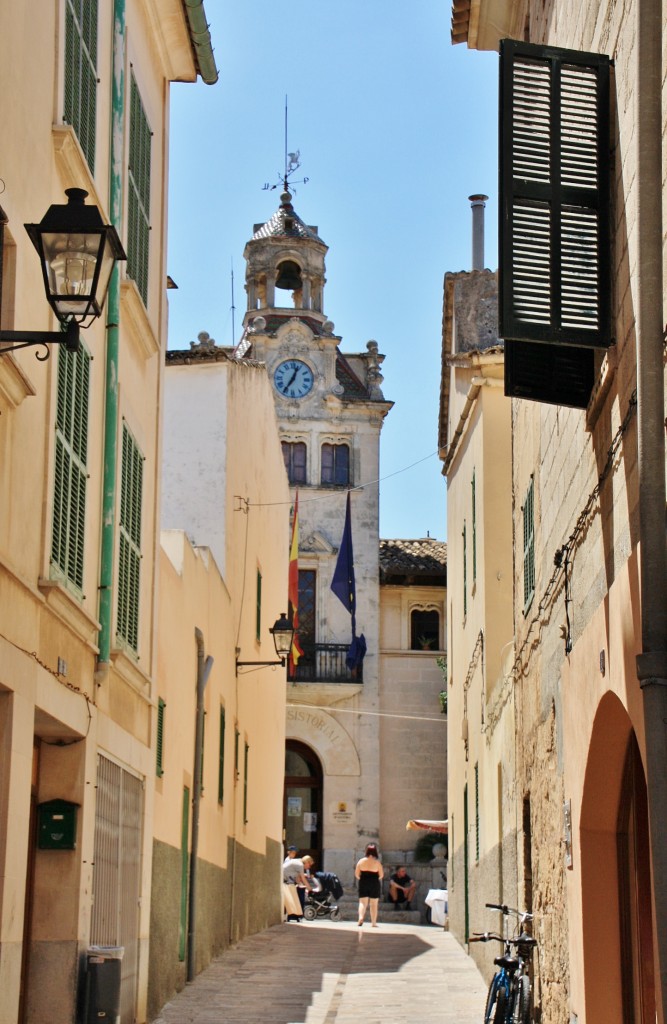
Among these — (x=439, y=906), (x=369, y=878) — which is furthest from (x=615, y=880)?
(x=439, y=906)

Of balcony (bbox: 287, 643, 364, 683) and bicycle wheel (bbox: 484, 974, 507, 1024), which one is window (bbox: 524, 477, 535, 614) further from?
balcony (bbox: 287, 643, 364, 683)

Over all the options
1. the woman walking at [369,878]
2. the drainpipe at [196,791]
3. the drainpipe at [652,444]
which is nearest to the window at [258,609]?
the woman walking at [369,878]

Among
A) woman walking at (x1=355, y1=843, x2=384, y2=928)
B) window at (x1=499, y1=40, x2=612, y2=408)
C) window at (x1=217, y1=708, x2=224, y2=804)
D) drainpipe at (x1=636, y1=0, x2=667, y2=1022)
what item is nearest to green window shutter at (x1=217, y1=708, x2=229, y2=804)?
window at (x1=217, y1=708, x2=224, y2=804)

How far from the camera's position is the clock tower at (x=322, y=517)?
43.1m

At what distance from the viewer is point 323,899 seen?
35344mm

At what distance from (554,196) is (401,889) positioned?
3273 centimetres

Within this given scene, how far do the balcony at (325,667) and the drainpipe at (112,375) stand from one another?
32.8m

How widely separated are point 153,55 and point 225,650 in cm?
899

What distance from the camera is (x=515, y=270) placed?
8.12m

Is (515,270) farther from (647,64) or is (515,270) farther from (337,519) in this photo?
(337,519)

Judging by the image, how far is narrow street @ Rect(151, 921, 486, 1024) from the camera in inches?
526

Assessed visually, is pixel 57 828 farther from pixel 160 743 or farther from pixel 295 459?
pixel 295 459

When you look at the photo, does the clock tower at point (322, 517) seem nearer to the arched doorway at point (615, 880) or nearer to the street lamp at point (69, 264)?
the arched doorway at point (615, 880)

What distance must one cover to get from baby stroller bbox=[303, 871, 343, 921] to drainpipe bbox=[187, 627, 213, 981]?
16.8m
